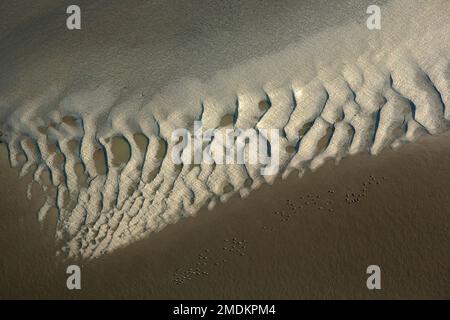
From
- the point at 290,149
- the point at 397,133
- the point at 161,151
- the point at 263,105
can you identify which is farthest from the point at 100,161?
the point at 397,133

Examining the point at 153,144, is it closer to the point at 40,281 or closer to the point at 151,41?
the point at 151,41

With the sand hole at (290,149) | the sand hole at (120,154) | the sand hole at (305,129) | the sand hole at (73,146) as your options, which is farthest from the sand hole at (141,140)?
the sand hole at (305,129)

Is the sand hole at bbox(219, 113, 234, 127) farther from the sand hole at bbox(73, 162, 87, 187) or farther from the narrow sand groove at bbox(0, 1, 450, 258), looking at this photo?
the sand hole at bbox(73, 162, 87, 187)

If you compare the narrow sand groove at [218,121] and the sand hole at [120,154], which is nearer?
the narrow sand groove at [218,121]

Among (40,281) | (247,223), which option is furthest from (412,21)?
(40,281)

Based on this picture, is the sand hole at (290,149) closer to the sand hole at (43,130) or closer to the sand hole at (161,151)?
the sand hole at (161,151)

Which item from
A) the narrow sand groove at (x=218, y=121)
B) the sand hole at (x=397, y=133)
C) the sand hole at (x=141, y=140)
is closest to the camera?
the narrow sand groove at (x=218, y=121)

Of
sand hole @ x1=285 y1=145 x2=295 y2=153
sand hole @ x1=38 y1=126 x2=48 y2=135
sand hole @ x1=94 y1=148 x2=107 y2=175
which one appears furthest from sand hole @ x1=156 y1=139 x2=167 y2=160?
sand hole @ x1=285 y1=145 x2=295 y2=153
